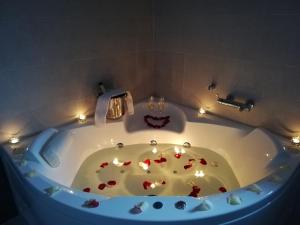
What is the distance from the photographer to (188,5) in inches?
69.5

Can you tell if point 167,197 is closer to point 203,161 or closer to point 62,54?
point 203,161

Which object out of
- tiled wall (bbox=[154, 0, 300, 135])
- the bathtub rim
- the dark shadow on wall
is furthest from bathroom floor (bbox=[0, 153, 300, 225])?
tiled wall (bbox=[154, 0, 300, 135])

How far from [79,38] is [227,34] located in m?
0.96

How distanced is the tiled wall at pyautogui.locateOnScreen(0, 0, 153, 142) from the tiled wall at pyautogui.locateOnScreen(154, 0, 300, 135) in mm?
267

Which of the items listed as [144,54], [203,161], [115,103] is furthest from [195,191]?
[144,54]

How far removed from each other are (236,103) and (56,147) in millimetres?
1177

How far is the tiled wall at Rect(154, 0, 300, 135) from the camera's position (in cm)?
142

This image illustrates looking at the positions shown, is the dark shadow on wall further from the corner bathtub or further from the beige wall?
the beige wall

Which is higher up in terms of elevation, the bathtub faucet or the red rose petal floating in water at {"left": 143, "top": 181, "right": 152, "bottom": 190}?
the bathtub faucet

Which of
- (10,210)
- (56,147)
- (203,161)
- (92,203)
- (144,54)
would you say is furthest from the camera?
(144,54)

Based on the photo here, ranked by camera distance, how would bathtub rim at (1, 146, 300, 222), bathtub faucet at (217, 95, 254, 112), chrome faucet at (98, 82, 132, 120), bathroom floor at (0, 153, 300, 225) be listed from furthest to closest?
chrome faucet at (98, 82, 132, 120) < bathtub faucet at (217, 95, 254, 112) < bathroom floor at (0, 153, 300, 225) < bathtub rim at (1, 146, 300, 222)

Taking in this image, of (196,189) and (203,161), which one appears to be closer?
(196,189)

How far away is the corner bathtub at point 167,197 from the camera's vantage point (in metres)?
1.01

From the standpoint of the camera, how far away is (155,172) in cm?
165
